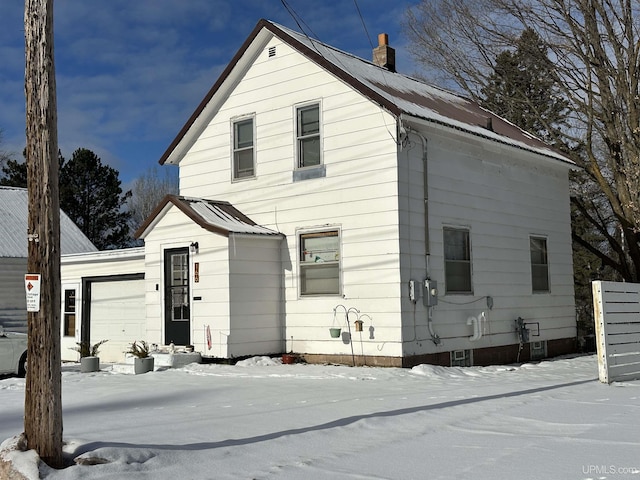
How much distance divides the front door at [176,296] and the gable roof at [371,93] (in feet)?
9.90

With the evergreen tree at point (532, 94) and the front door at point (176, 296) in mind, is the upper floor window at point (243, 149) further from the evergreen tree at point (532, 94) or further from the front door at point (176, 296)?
the evergreen tree at point (532, 94)

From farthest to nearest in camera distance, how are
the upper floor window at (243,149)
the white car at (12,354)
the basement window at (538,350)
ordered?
the basement window at (538,350)
the upper floor window at (243,149)
the white car at (12,354)

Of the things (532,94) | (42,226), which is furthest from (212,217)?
(532,94)

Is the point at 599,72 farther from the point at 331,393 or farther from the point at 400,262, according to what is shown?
the point at 331,393

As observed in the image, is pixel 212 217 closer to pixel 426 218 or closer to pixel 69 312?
pixel 426 218

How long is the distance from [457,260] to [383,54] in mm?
6310

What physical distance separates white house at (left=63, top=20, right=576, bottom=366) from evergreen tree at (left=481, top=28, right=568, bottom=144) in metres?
4.43

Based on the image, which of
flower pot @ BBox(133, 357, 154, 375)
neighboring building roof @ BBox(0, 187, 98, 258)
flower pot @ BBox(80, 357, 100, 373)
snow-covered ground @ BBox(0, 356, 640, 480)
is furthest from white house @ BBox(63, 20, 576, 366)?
neighboring building roof @ BBox(0, 187, 98, 258)

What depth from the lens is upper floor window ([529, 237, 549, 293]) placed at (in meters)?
17.3

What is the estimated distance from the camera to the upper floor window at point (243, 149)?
624 inches

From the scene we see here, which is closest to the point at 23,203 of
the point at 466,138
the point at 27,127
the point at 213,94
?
the point at 213,94

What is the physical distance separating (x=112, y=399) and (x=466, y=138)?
894cm

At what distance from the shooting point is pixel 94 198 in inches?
1759

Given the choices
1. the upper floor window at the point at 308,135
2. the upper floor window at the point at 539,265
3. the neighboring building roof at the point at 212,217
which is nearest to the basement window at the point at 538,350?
the upper floor window at the point at 539,265
